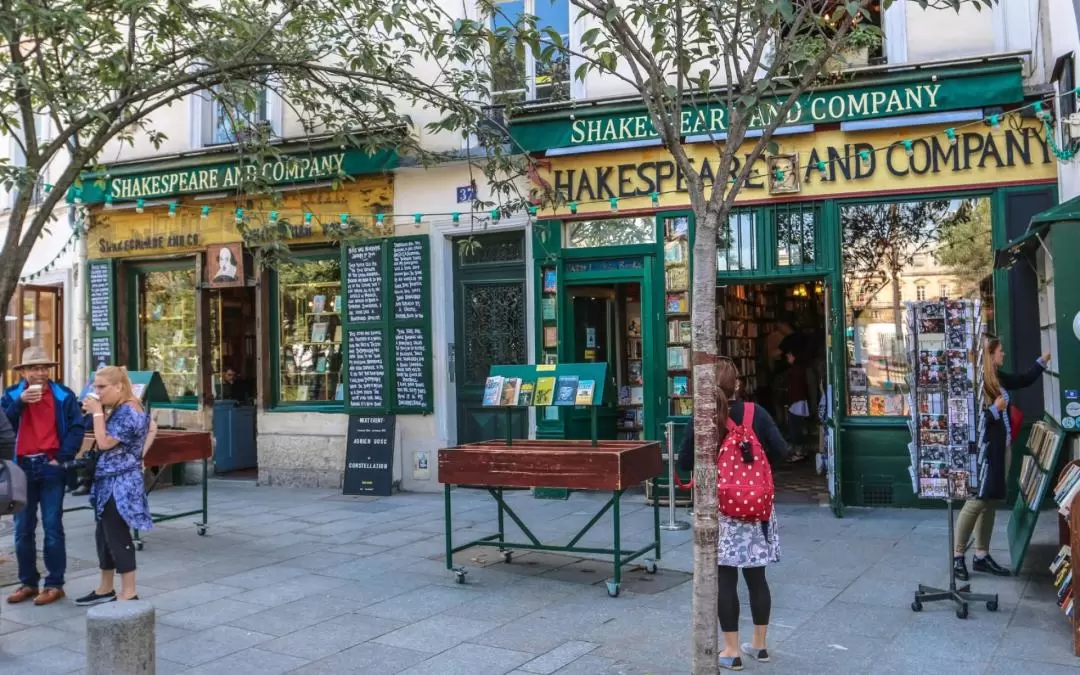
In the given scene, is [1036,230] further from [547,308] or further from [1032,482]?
[547,308]

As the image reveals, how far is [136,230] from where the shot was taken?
1397 centimetres

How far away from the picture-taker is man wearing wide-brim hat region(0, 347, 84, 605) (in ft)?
22.7

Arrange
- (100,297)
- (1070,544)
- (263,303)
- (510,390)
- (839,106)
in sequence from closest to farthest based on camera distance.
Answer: (1070,544) → (510,390) → (839,106) → (263,303) → (100,297)

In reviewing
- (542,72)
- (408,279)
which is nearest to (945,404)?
(542,72)

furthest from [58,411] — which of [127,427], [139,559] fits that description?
[139,559]

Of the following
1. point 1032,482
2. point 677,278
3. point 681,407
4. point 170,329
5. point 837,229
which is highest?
point 837,229

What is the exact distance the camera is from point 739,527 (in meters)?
5.18

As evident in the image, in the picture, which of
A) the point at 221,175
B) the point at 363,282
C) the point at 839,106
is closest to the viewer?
the point at 839,106

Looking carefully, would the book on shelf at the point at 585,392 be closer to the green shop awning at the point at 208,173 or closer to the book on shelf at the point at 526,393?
the book on shelf at the point at 526,393

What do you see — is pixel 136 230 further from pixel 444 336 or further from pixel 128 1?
pixel 128 1

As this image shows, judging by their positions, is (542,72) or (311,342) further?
(311,342)

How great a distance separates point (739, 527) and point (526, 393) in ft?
9.07

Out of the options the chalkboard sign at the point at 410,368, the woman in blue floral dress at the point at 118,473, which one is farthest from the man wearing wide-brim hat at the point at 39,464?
Result: the chalkboard sign at the point at 410,368

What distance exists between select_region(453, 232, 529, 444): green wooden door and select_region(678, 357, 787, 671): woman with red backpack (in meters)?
6.26
